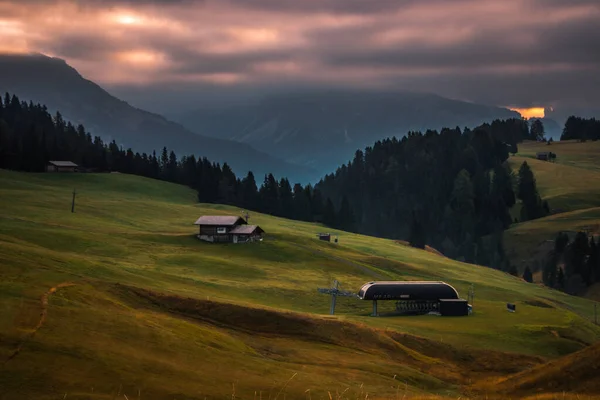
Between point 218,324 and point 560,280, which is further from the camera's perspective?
point 560,280

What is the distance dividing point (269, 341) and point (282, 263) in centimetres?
6028

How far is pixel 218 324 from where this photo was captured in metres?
70.8

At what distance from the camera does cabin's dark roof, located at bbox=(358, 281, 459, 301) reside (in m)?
106

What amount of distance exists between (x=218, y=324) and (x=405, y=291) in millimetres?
43669

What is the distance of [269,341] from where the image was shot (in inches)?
2682

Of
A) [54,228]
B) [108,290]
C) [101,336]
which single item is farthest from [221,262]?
[101,336]

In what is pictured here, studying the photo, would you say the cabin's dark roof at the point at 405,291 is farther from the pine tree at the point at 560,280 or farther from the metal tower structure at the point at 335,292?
the pine tree at the point at 560,280

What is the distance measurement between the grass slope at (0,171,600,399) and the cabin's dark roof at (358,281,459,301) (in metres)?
2.55

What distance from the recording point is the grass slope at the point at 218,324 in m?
46.0

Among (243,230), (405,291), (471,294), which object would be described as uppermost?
(243,230)

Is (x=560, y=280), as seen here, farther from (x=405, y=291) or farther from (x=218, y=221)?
(x=405, y=291)

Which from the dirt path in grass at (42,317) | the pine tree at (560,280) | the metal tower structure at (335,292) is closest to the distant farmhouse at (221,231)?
the metal tower structure at (335,292)

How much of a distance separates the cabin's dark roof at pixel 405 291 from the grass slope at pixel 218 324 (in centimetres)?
255

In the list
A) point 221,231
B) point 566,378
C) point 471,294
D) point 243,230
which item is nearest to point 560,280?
point 471,294
